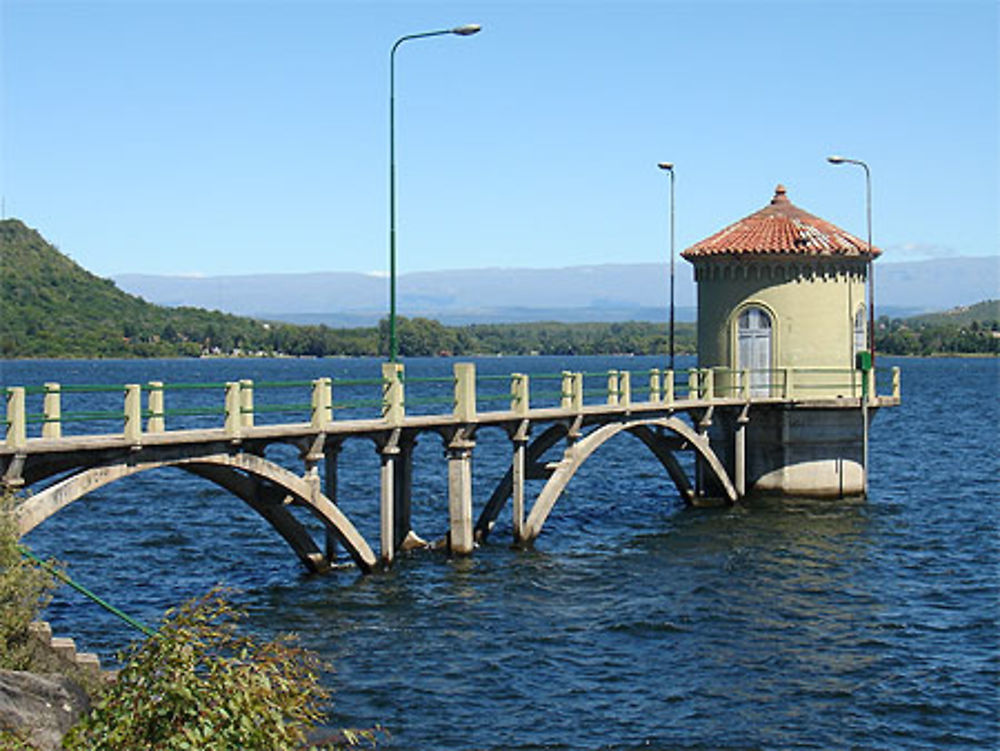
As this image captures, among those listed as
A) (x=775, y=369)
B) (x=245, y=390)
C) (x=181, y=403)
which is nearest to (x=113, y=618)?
(x=245, y=390)

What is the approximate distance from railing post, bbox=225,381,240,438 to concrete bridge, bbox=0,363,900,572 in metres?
0.03

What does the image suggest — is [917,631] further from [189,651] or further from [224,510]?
[224,510]

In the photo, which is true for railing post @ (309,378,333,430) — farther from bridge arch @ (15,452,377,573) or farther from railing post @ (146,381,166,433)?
railing post @ (146,381,166,433)

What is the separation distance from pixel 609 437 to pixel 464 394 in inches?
306

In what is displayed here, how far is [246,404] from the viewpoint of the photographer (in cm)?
2436

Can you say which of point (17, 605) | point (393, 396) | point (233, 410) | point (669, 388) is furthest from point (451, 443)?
point (17, 605)

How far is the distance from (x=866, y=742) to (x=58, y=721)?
10.4 meters

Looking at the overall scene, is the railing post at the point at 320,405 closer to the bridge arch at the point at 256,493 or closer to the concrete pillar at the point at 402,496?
the bridge arch at the point at 256,493

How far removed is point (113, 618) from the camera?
24.9m

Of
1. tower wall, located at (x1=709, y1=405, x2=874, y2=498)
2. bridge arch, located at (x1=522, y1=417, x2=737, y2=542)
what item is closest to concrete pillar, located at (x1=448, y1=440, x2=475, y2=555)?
bridge arch, located at (x1=522, y1=417, x2=737, y2=542)

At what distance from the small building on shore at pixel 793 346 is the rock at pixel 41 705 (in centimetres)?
2524

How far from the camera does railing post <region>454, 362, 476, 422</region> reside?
28.9m

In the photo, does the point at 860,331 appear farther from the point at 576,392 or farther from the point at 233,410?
the point at 233,410

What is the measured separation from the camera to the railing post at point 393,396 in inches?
1073
